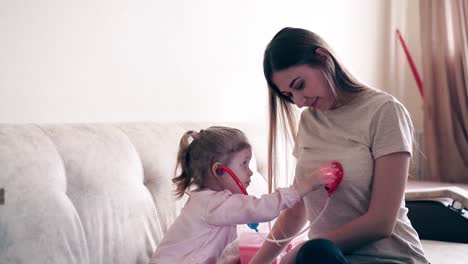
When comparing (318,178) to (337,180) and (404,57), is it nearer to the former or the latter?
(337,180)

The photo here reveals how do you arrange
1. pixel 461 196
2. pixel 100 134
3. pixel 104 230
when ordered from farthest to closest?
pixel 461 196 < pixel 100 134 < pixel 104 230

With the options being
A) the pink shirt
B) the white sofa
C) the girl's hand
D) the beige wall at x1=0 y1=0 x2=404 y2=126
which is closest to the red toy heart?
the girl's hand

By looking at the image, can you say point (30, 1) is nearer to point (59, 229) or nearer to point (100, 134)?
point (100, 134)

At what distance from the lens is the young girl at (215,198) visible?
1.28 m

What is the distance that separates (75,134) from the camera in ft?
4.60

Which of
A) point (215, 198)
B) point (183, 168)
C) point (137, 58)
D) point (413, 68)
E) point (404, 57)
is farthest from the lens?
point (404, 57)

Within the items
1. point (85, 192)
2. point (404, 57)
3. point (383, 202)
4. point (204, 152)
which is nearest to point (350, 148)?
point (383, 202)

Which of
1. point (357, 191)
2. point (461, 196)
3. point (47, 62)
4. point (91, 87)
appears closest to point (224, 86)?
point (91, 87)

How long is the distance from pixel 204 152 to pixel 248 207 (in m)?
0.23

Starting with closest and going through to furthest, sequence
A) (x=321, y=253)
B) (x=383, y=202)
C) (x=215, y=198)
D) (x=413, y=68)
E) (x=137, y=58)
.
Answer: (x=321, y=253), (x=383, y=202), (x=215, y=198), (x=137, y=58), (x=413, y=68)

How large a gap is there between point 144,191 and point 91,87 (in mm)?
425

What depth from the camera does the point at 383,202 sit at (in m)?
1.16

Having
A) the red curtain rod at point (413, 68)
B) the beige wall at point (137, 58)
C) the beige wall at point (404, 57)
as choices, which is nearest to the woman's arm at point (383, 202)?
the beige wall at point (137, 58)

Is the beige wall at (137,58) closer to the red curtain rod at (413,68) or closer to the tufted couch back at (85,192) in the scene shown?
the tufted couch back at (85,192)
